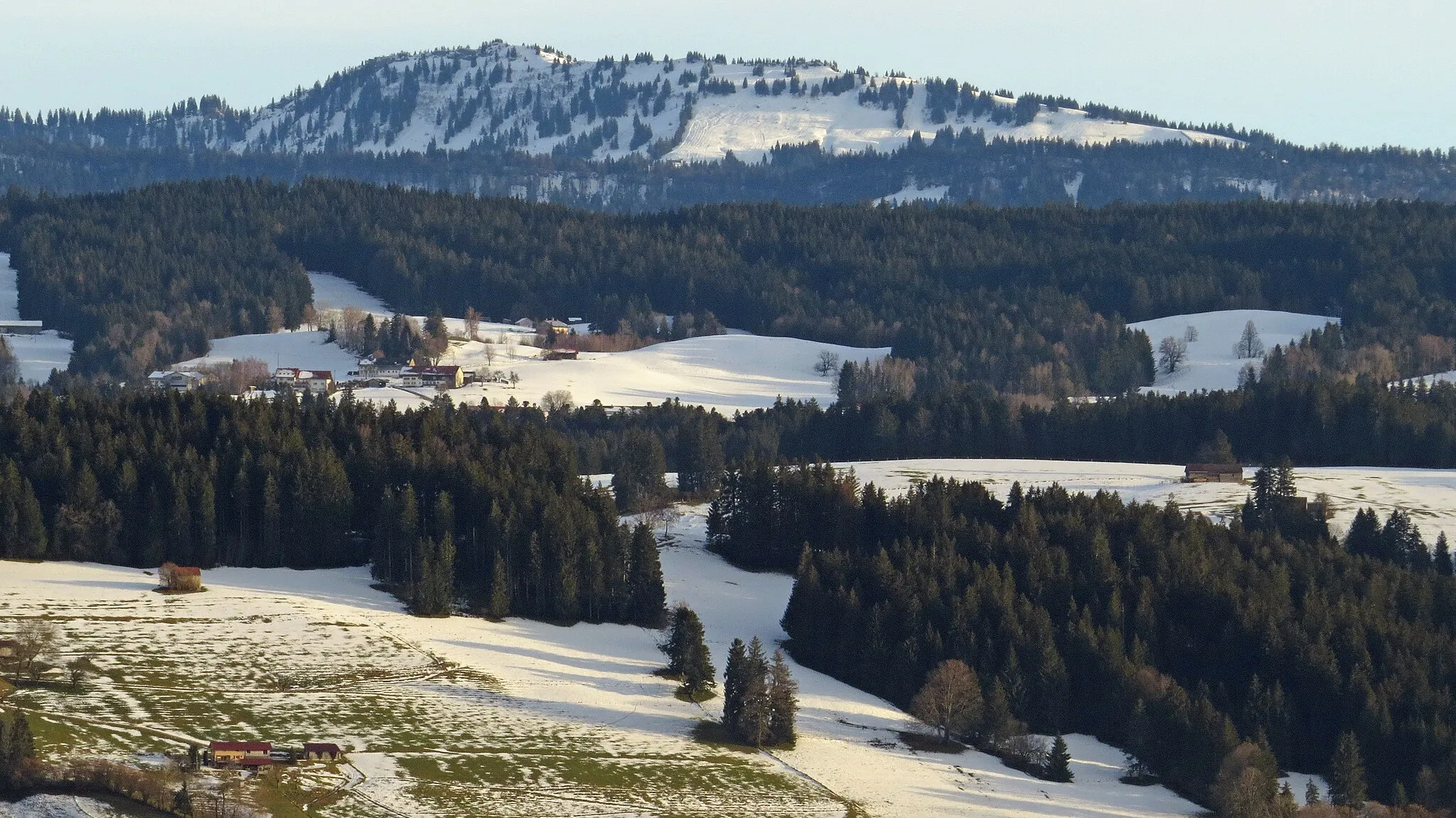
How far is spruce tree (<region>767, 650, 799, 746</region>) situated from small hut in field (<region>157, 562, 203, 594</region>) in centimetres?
2586

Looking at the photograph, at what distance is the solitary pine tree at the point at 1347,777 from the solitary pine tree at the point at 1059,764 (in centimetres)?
952

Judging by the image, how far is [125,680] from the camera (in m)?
76.8

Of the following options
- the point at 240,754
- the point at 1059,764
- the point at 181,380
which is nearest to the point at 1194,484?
the point at 1059,764

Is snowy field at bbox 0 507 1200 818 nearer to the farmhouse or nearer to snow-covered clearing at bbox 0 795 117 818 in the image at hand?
snow-covered clearing at bbox 0 795 117 818

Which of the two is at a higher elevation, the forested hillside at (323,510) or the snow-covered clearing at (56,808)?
the forested hillside at (323,510)

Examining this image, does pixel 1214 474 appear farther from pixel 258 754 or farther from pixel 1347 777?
pixel 258 754

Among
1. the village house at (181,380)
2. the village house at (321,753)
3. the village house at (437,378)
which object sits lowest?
the village house at (321,753)

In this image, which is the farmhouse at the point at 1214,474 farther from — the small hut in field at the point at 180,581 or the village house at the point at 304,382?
the village house at the point at 304,382

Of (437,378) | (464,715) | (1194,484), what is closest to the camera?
(464,715)

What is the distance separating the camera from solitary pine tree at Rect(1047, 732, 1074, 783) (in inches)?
3120

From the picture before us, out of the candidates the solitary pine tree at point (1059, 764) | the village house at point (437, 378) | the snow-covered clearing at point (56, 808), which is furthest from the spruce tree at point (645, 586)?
the village house at point (437, 378)

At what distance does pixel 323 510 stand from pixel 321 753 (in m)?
35.0

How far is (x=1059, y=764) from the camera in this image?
79.7 metres

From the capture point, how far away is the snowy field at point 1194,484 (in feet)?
408
